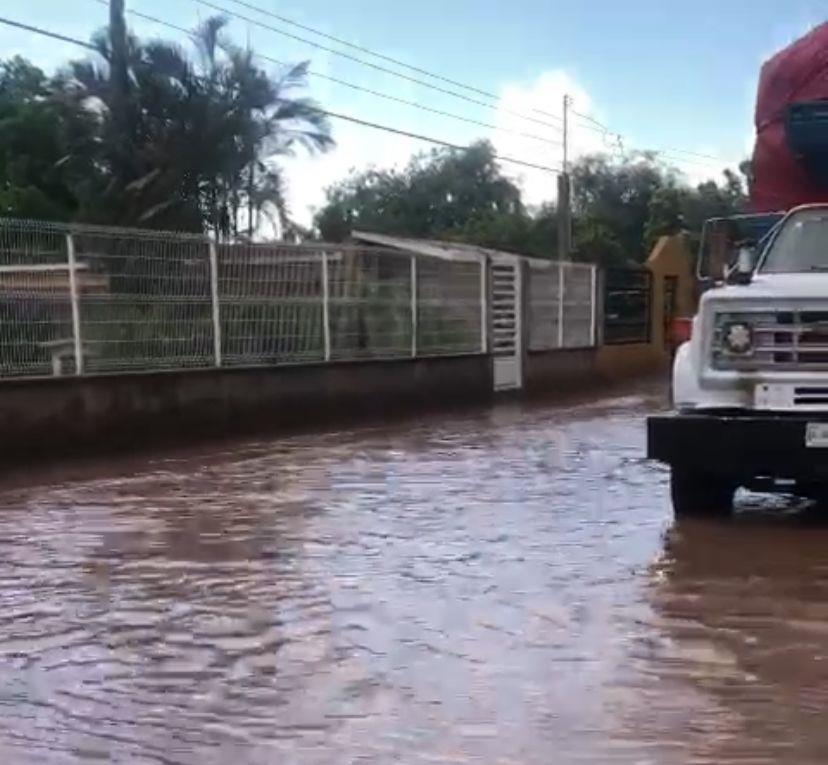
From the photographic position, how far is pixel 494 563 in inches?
291

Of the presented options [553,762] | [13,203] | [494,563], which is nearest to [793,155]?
[494,563]

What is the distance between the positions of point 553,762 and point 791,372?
4.23 m

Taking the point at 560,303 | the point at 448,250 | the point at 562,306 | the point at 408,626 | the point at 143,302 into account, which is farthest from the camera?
the point at 448,250

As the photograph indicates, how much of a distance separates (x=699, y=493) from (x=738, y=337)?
3.58ft

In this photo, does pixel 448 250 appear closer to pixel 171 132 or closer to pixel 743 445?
pixel 171 132

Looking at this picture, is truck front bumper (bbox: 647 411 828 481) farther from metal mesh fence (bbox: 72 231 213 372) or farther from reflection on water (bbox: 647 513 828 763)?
metal mesh fence (bbox: 72 231 213 372)

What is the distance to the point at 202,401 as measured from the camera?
1481cm

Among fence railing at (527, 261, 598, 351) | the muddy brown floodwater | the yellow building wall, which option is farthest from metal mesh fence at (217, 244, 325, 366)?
the yellow building wall

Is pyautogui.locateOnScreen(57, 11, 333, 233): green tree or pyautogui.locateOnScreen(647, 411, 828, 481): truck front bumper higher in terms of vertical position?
pyautogui.locateOnScreen(57, 11, 333, 233): green tree

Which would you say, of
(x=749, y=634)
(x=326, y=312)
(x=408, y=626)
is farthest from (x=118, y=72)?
(x=749, y=634)

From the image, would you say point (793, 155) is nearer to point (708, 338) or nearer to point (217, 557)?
point (708, 338)

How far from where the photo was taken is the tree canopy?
30.4 m

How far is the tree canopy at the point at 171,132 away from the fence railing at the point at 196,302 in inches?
494

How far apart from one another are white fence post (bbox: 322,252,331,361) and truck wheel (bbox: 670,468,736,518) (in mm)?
8428
